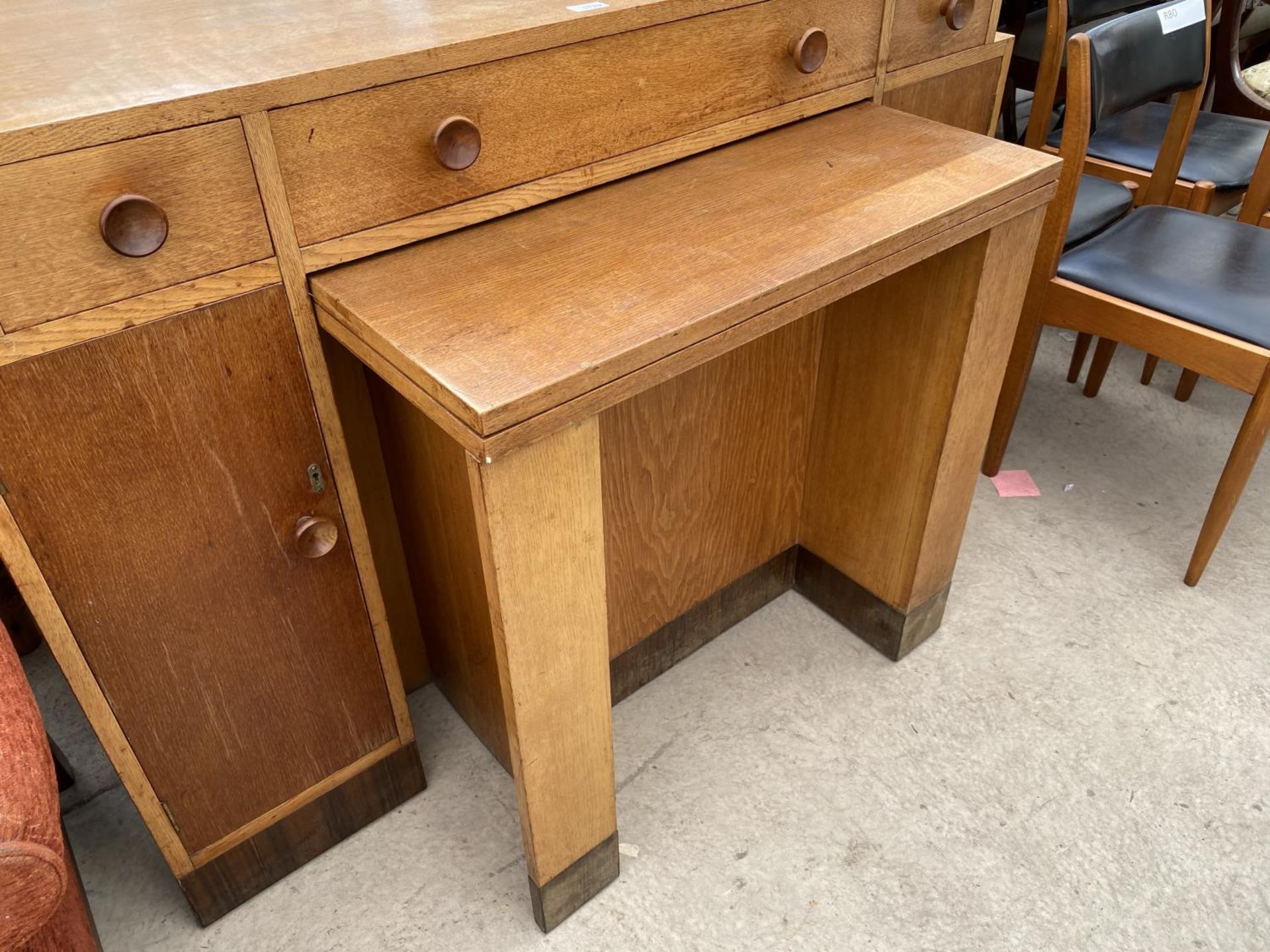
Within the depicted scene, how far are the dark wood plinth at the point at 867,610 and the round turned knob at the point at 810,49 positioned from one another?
773 mm

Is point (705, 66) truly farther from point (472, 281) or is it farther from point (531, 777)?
point (531, 777)

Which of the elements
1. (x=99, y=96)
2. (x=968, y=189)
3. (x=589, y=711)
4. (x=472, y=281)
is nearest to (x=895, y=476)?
(x=968, y=189)

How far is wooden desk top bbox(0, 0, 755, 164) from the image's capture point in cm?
71

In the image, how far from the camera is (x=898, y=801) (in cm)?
129

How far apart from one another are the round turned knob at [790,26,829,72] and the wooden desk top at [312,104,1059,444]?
8 centimetres

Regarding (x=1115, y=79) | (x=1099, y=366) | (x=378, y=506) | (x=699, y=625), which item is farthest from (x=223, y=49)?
(x=1099, y=366)

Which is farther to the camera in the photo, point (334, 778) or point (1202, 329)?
point (1202, 329)

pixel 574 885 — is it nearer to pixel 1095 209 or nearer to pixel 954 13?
pixel 954 13

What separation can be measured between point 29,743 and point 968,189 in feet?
3.15

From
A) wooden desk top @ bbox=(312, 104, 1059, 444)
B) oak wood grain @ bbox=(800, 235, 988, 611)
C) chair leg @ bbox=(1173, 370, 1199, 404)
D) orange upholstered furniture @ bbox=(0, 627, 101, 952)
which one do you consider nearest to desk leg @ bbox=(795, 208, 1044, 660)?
oak wood grain @ bbox=(800, 235, 988, 611)

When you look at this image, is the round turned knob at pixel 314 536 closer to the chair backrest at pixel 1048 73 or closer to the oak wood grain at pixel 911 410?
the oak wood grain at pixel 911 410

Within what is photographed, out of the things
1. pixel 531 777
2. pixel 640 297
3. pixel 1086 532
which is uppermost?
pixel 640 297

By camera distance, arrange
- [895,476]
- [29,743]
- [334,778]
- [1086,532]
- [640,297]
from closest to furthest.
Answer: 1. [29,743]
2. [640,297]
3. [334,778]
4. [895,476]
5. [1086,532]

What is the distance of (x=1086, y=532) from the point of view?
1724 millimetres
